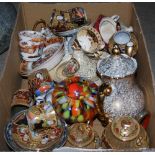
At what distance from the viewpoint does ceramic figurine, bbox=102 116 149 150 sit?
777 mm

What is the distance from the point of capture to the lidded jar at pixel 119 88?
87 cm

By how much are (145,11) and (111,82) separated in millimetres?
931

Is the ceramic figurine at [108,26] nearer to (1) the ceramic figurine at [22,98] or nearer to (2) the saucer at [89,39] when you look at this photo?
(2) the saucer at [89,39]

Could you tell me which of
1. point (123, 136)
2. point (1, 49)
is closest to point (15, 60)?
point (1, 49)

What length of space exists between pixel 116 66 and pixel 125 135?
19 centimetres

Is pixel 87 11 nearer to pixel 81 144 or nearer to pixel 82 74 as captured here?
pixel 82 74

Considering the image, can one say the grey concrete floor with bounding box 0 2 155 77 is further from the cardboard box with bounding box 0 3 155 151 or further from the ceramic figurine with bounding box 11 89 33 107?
the ceramic figurine with bounding box 11 89 33 107

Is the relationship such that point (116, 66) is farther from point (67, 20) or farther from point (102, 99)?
point (67, 20)

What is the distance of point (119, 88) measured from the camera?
0.88 metres

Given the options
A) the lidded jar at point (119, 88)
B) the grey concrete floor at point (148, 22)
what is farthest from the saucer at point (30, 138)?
the grey concrete floor at point (148, 22)

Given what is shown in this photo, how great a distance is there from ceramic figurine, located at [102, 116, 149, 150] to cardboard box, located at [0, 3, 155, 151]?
59mm

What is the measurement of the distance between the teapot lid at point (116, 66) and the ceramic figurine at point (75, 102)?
0.07m

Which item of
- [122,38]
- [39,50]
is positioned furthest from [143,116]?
[39,50]

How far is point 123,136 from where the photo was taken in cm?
78
